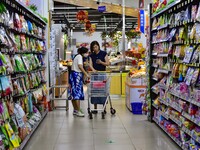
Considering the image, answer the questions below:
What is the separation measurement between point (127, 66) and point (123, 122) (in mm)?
5415

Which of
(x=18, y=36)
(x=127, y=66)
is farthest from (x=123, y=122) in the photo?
(x=127, y=66)

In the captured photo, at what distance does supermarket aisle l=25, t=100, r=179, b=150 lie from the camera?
17.6ft

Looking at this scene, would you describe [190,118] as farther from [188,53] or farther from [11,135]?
[11,135]

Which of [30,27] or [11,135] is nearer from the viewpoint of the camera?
[11,135]

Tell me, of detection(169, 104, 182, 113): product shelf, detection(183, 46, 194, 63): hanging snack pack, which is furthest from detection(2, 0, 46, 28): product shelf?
detection(169, 104, 182, 113): product shelf

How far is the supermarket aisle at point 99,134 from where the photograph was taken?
5.36 meters

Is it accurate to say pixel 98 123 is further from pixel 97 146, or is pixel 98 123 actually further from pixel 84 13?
pixel 84 13

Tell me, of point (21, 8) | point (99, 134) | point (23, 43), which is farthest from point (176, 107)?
point (21, 8)

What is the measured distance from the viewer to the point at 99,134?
20.3 ft

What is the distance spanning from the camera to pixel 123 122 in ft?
24.0

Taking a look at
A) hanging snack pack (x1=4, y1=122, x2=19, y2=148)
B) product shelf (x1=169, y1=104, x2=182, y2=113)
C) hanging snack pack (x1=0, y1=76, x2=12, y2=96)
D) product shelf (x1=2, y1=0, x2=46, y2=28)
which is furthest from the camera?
product shelf (x1=169, y1=104, x2=182, y2=113)

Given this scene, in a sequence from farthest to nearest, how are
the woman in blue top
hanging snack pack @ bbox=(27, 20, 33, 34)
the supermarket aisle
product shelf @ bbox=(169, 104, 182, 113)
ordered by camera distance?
the woman in blue top
hanging snack pack @ bbox=(27, 20, 33, 34)
the supermarket aisle
product shelf @ bbox=(169, 104, 182, 113)

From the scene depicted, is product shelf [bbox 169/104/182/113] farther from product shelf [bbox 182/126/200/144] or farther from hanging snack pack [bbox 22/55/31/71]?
hanging snack pack [bbox 22/55/31/71]

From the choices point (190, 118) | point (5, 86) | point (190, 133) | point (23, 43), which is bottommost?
point (190, 133)
